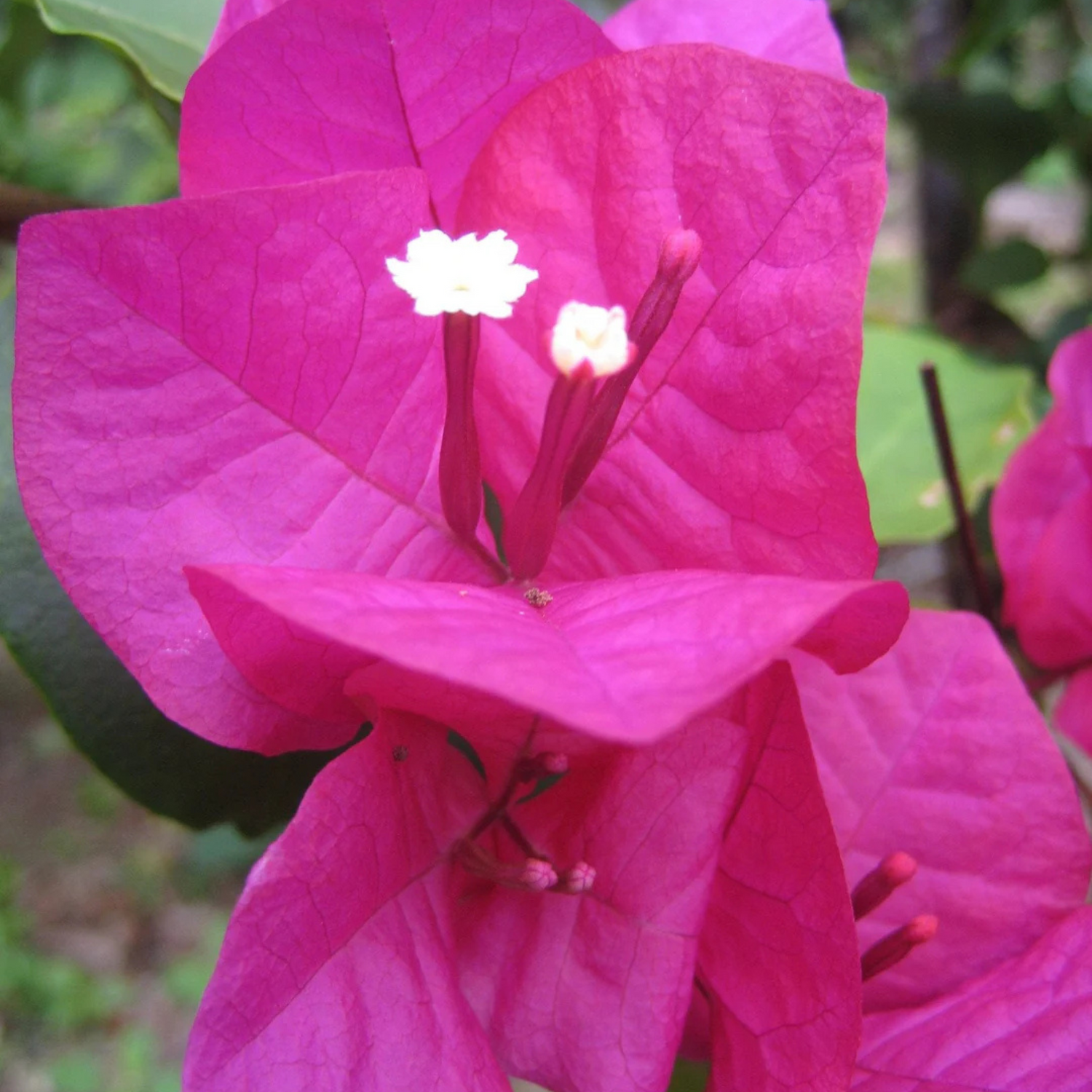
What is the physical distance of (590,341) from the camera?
309 millimetres

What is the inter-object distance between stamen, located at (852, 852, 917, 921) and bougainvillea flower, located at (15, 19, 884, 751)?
94mm

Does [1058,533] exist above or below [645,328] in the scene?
below

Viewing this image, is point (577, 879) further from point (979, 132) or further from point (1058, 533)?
point (979, 132)

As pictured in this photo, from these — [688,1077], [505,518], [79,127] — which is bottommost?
[79,127]

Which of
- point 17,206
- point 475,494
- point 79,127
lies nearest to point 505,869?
point 475,494

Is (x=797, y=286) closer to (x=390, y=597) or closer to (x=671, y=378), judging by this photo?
(x=671, y=378)

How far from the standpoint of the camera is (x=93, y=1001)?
1598mm

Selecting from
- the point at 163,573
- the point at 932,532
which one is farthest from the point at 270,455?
the point at 932,532

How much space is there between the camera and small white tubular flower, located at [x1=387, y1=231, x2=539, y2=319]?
31 centimetres

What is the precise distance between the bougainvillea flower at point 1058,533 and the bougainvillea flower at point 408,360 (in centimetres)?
24

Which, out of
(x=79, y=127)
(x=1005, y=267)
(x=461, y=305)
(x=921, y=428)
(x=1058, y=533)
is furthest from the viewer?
(x=79, y=127)

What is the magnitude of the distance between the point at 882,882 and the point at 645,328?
0.63 feet

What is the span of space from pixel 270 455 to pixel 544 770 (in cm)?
13

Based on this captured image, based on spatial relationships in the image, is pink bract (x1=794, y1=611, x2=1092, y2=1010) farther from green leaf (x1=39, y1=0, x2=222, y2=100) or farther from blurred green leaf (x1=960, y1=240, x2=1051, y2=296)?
blurred green leaf (x1=960, y1=240, x2=1051, y2=296)
